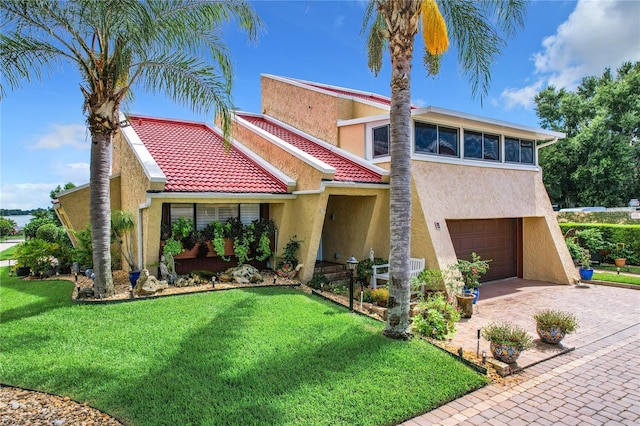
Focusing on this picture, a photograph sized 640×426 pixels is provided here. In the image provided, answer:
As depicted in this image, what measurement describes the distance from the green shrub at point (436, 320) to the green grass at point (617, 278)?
38.7 feet

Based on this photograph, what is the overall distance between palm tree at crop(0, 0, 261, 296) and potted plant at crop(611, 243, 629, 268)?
2181 centimetres

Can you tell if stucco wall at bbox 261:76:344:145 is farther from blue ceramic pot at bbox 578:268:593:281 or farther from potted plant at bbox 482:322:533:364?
blue ceramic pot at bbox 578:268:593:281

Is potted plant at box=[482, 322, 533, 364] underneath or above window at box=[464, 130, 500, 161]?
underneath

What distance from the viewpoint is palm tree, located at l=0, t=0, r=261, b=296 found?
31.1 ft

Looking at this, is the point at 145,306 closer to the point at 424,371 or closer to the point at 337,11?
the point at 424,371

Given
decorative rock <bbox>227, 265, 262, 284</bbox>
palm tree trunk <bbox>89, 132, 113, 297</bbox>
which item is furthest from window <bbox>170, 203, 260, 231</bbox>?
palm tree trunk <bbox>89, 132, 113, 297</bbox>

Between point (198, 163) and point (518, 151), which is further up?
point (518, 151)

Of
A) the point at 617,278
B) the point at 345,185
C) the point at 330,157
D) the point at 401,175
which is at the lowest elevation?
the point at 617,278

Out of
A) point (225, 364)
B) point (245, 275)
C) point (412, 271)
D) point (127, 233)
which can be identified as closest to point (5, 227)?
A: point (127, 233)

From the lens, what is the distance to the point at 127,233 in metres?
13.6

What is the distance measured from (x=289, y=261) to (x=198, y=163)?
17.8ft

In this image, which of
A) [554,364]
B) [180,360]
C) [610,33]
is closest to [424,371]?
[554,364]

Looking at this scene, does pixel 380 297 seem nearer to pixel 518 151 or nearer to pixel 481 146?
pixel 481 146

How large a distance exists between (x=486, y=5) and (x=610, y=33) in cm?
1270
